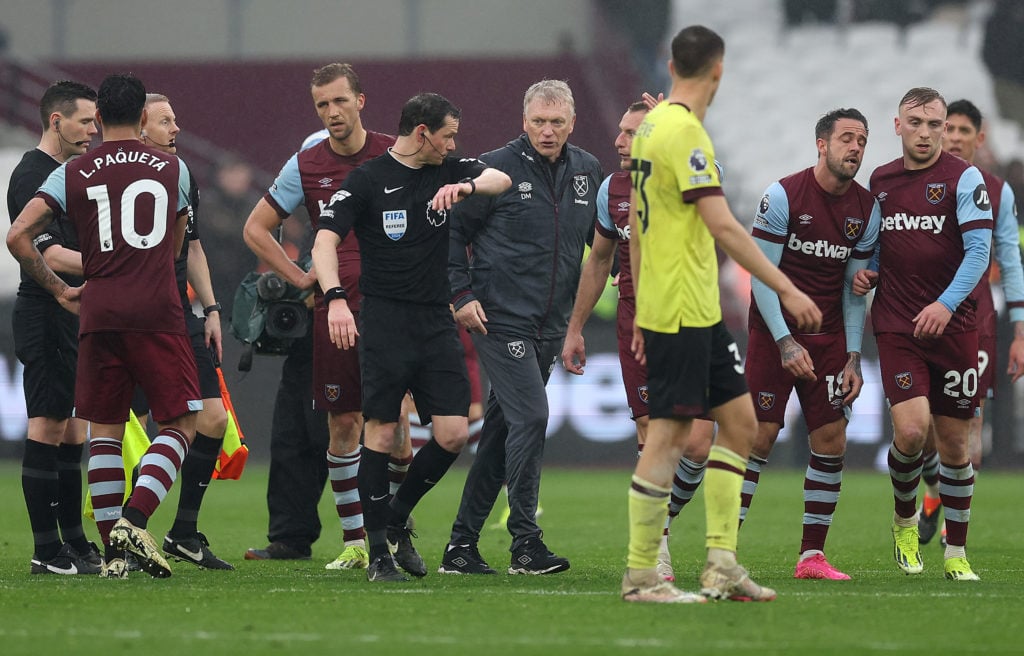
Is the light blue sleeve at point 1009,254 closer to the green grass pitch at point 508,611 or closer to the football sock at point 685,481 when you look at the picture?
the green grass pitch at point 508,611

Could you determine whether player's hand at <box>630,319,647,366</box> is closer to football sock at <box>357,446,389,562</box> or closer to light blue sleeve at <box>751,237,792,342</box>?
light blue sleeve at <box>751,237,792,342</box>

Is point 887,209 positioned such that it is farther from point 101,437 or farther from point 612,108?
point 612,108

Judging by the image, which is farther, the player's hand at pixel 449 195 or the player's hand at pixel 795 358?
the player's hand at pixel 795 358

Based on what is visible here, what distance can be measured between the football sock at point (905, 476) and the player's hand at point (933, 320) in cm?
69

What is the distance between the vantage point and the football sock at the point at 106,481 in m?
7.41

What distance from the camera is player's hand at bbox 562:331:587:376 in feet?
27.1

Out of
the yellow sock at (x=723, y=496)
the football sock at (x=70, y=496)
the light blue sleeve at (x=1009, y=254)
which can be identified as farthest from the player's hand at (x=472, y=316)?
the light blue sleeve at (x=1009, y=254)

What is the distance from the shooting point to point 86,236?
7.31m

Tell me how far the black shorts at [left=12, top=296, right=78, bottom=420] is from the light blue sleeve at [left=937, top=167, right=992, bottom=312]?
4.42 m

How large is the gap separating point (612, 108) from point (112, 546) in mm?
16808

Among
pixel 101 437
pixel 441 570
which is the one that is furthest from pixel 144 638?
pixel 441 570

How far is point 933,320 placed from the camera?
24.7 ft

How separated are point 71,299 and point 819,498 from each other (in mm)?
3849

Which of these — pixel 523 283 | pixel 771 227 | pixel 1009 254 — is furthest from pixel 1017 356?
pixel 523 283
